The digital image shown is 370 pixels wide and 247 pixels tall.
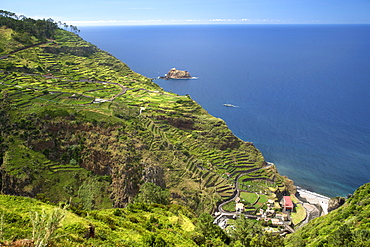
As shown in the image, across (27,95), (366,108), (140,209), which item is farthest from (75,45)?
(366,108)

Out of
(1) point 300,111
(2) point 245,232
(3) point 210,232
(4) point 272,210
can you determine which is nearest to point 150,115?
(4) point 272,210

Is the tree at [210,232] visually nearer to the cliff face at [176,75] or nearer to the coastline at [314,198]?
the coastline at [314,198]

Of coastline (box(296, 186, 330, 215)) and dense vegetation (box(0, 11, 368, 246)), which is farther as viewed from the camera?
coastline (box(296, 186, 330, 215))

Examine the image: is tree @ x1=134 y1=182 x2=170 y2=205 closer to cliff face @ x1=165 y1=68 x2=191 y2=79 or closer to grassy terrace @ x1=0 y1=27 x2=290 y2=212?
grassy terrace @ x1=0 y1=27 x2=290 y2=212

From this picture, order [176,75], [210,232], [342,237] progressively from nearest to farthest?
[342,237], [210,232], [176,75]

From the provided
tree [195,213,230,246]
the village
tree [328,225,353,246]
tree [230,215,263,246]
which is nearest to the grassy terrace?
the village

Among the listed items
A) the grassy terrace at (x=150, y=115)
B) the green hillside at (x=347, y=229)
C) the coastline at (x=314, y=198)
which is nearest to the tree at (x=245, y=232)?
the green hillside at (x=347, y=229)

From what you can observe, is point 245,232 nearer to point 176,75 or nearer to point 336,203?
point 336,203

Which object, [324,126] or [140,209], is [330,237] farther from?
[324,126]
